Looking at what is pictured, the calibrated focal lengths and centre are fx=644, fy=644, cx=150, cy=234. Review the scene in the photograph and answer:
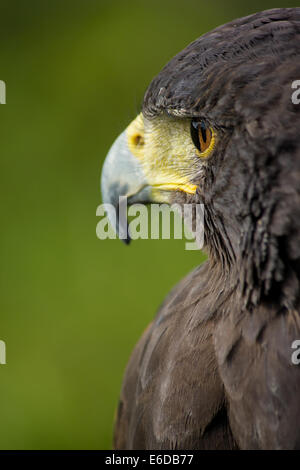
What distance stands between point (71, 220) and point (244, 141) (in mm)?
2494

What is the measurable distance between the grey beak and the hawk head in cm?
10

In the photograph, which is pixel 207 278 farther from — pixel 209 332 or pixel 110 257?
pixel 110 257

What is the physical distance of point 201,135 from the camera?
1.27m

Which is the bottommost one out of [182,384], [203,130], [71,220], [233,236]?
[182,384]

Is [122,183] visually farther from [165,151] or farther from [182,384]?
[182,384]

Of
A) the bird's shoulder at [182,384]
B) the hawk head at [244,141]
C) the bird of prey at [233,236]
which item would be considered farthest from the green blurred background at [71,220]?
the hawk head at [244,141]

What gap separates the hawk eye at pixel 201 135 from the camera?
1.24m

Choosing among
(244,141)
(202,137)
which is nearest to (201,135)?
(202,137)

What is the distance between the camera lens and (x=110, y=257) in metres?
3.53

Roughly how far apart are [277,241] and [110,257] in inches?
96.2

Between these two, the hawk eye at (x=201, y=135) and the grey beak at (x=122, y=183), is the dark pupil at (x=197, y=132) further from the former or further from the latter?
the grey beak at (x=122, y=183)

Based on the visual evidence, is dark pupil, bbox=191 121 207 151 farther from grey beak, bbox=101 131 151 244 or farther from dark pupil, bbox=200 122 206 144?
grey beak, bbox=101 131 151 244

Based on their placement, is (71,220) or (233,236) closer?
(233,236)
